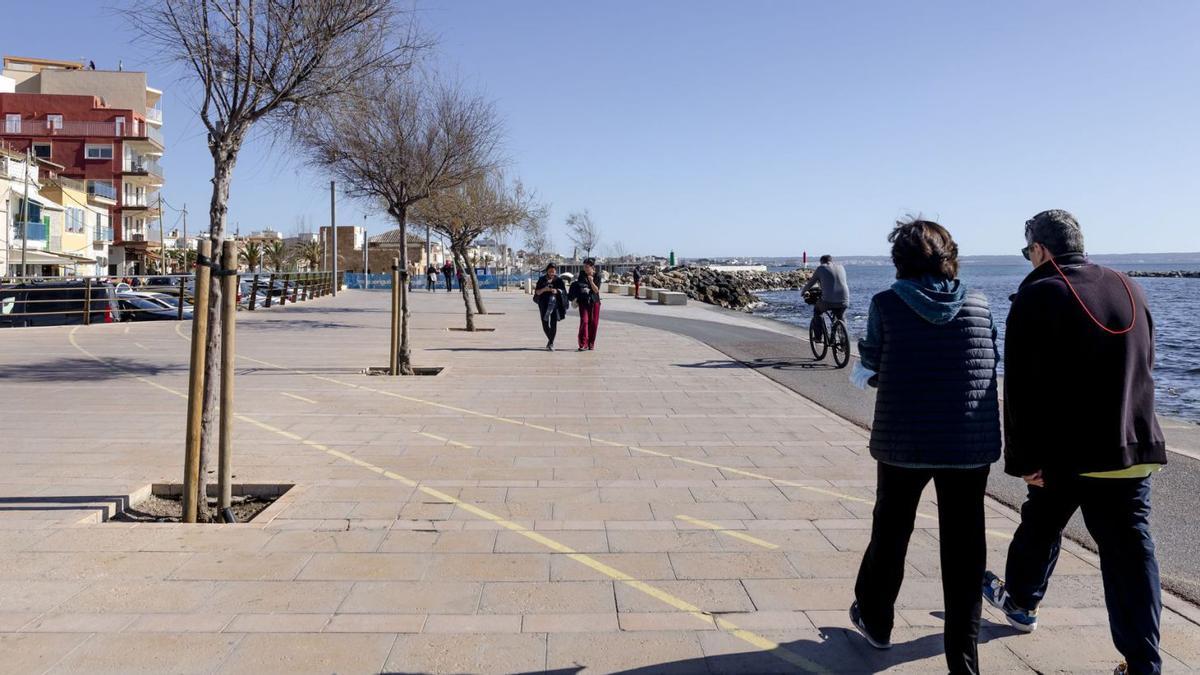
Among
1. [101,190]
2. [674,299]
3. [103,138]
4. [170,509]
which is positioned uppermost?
[103,138]

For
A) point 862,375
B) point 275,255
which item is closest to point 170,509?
point 862,375

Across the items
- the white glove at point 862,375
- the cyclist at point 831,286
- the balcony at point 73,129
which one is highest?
the balcony at point 73,129

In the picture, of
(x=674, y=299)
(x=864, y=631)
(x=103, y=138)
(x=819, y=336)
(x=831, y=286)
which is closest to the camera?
(x=864, y=631)

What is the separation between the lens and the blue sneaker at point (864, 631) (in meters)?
3.87

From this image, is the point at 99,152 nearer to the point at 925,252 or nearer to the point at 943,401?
the point at 925,252

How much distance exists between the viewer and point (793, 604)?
4.42 metres

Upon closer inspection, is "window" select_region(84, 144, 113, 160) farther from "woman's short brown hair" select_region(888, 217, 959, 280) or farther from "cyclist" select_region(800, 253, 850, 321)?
"woman's short brown hair" select_region(888, 217, 959, 280)

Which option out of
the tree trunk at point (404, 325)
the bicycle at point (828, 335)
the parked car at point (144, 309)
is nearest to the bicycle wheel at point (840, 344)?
the bicycle at point (828, 335)

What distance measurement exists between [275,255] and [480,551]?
87.6 m

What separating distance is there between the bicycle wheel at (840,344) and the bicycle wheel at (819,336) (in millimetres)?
239

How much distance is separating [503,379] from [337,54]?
5.79m

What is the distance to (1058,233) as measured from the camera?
12.3 feet

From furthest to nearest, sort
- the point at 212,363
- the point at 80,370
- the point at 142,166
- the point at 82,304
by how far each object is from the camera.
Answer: the point at 142,166, the point at 82,304, the point at 80,370, the point at 212,363

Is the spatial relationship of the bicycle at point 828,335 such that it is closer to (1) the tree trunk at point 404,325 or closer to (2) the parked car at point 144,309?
(1) the tree trunk at point 404,325
